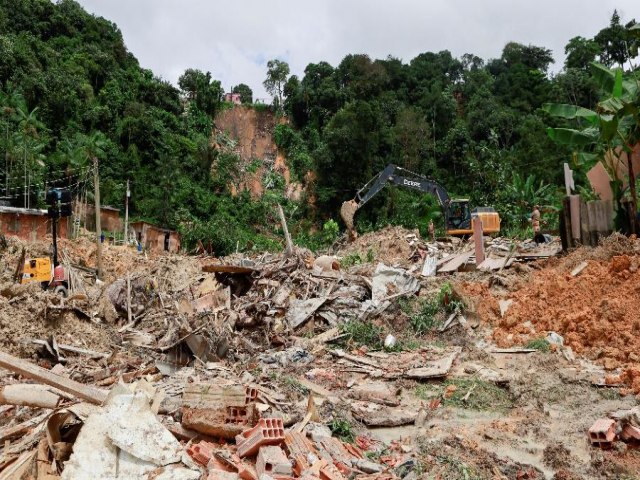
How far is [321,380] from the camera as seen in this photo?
26.3ft

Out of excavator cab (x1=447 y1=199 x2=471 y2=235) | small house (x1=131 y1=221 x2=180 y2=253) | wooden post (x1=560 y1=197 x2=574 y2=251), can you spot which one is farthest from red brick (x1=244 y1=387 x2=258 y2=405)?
small house (x1=131 y1=221 x2=180 y2=253)

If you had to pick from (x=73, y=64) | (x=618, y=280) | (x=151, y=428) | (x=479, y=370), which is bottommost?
(x=479, y=370)

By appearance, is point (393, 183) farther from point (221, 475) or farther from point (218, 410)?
point (221, 475)

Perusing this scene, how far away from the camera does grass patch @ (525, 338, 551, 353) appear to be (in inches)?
344

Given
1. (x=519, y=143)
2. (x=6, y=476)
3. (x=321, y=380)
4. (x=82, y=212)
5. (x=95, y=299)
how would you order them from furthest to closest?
(x=519, y=143) < (x=82, y=212) < (x=95, y=299) < (x=321, y=380) < (x=6, y=476)

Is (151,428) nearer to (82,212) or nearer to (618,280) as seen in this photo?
(618,280)

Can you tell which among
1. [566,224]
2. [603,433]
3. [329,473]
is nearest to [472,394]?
[603,433]

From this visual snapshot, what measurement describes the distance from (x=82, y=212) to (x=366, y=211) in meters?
18.0

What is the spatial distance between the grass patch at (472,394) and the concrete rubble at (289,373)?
31mm

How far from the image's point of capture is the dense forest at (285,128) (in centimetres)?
3406

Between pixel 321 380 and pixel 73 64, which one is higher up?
pixel 73 64

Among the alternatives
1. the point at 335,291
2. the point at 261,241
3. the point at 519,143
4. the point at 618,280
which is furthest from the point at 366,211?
the point at 618,280

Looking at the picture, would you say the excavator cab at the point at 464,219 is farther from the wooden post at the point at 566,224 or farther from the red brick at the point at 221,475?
the red brick at the point at 221,475

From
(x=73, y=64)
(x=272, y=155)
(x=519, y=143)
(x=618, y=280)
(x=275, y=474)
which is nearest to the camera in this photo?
(x=275, y=474)
